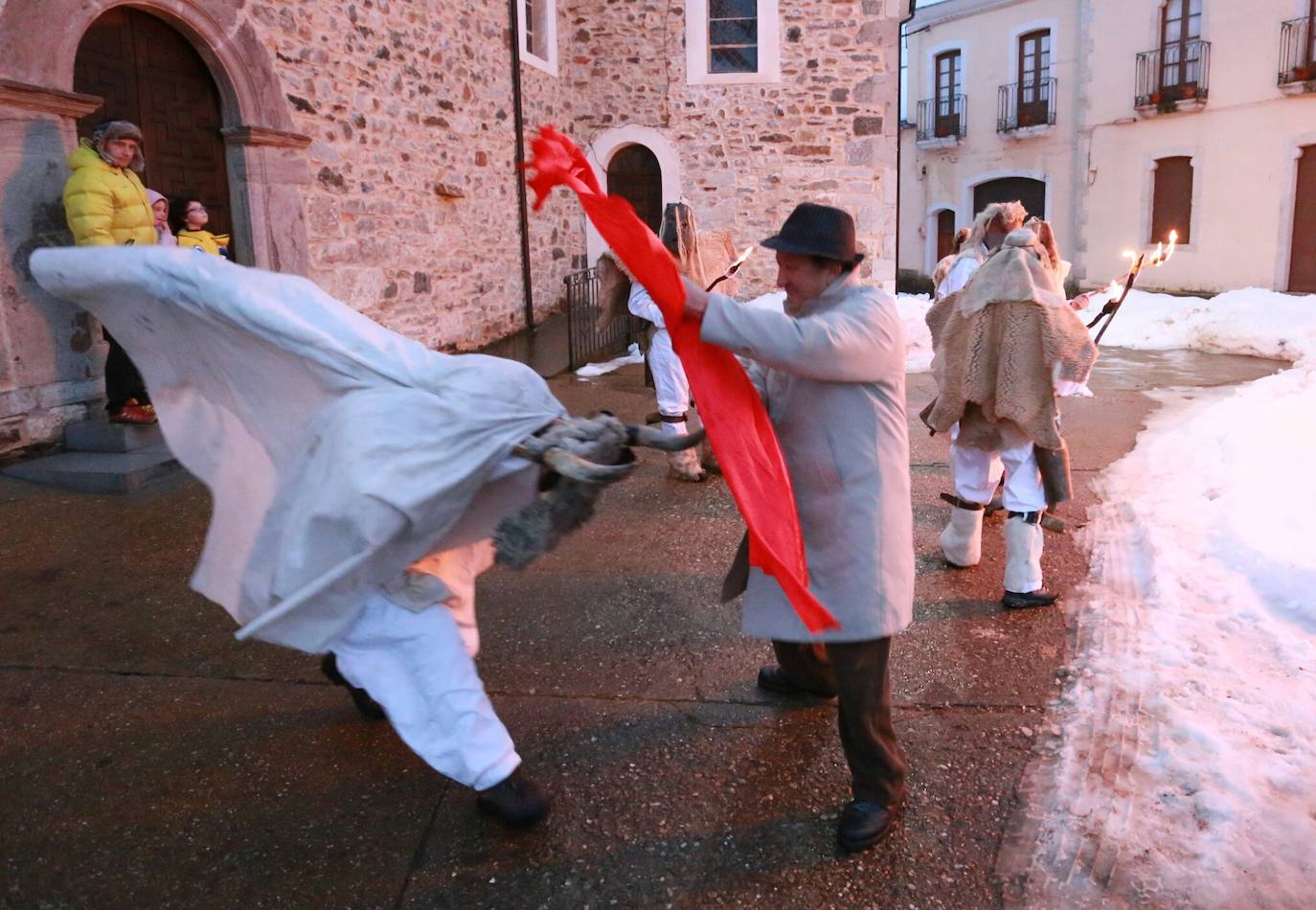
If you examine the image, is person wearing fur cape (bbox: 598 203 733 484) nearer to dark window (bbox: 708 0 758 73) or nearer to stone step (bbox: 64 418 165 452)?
stone step (bbox: 64 418 165 452)

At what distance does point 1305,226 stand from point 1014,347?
62.4 ft

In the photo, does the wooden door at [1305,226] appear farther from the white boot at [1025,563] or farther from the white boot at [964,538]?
the white boot at [1025,563]

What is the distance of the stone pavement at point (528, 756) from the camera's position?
2486 millimetres

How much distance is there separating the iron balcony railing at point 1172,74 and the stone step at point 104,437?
21.0 metres

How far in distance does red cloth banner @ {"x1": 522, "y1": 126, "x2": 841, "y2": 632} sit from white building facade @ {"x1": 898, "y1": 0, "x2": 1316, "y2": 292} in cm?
2084

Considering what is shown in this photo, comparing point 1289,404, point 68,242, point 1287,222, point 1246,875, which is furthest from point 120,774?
point 1287,222

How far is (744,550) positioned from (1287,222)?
20.7 metres

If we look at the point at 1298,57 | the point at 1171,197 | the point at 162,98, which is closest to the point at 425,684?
the point at 162,98

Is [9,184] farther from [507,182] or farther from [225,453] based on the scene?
[507,182]

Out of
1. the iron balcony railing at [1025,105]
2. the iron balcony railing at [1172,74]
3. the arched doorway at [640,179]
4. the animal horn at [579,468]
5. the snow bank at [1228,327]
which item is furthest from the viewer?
the iron balcony railing at [1025,105]

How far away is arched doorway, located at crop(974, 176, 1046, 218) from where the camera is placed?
2444 cm

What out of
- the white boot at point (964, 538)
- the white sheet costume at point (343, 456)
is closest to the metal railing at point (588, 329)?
the white boot at point (964, 538)

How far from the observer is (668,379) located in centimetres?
620

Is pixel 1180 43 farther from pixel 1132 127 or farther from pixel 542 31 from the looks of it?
pixel 542 31
